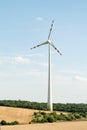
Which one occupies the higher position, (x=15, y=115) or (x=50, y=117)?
(x=15, y=115)

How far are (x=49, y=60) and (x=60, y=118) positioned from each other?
56.2ft

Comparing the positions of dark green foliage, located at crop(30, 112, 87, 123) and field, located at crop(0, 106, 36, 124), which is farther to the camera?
field, located at crop(0, 106, 36, 124)

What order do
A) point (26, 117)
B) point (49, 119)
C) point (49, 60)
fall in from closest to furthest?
1. point (49, 119)
2. point (26, 117)
3. point (49, 60)

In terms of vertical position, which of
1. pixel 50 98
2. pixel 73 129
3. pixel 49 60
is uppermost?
pixel 49 60

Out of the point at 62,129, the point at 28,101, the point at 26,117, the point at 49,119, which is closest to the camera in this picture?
the point at 62,129

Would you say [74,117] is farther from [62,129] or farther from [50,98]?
[62,129]

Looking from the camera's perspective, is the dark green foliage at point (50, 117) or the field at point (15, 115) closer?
the dark green foliage at point (50, 117)

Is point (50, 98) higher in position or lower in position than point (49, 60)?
lower

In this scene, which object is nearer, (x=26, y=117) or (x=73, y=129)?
(x=73, y=129)

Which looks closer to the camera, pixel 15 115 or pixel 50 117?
pixel 50 117

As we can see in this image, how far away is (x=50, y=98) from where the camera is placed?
9819cm

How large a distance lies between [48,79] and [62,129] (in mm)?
39386

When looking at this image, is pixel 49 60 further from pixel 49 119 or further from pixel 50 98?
pixel 49 119

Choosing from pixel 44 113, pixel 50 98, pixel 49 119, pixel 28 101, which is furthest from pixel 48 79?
pixel 28 101
